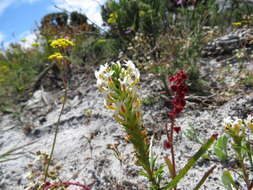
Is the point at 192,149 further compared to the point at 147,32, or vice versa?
the point at 147,32

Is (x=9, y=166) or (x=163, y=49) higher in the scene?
(x=163, y=49)

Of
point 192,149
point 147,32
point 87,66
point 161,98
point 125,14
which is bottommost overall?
point 192,149

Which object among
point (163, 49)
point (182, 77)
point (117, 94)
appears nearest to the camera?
point (117, 94)

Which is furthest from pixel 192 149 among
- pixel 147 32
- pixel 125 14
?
pixel 125 14

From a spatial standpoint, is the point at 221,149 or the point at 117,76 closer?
the point at 117,76

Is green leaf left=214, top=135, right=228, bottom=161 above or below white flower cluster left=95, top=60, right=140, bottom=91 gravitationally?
below

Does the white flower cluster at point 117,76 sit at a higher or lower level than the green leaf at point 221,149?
higher

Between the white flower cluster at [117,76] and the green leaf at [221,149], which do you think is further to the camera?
the green leaf at [221,149]

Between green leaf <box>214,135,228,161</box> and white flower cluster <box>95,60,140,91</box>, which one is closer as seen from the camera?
white flower cluster <box>95,60,140,91</box>

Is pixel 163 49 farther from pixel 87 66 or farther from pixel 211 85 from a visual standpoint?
pixel 87 66

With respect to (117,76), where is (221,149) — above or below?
below

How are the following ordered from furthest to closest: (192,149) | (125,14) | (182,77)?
(125,14), (192,149), (182,77)
